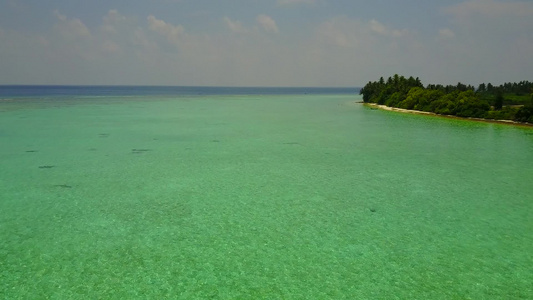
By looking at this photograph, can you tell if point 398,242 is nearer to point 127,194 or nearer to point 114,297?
point 114,297

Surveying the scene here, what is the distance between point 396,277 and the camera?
8633mm

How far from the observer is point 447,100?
5275 cm

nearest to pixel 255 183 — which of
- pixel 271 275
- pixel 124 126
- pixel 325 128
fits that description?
pixel 271 275

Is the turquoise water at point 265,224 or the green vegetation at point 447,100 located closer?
the turquoise water at point 265,224

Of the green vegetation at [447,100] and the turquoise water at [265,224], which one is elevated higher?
the green vegetation at [447,100]

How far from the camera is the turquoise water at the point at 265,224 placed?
8367 mm

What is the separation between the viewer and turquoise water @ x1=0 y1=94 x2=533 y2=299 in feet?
27.5

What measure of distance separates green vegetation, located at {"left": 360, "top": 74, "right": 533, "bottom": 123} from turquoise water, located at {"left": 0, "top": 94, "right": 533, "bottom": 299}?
2325 centimetres

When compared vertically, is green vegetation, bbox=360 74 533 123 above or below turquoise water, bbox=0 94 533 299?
above

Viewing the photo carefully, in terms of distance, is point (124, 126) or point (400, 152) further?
point (124, 126)

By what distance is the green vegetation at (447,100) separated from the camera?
44.4 metres

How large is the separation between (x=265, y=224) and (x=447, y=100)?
48281 millimetres

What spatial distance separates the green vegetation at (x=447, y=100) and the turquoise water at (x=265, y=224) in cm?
2325

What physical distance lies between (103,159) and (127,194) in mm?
8075
